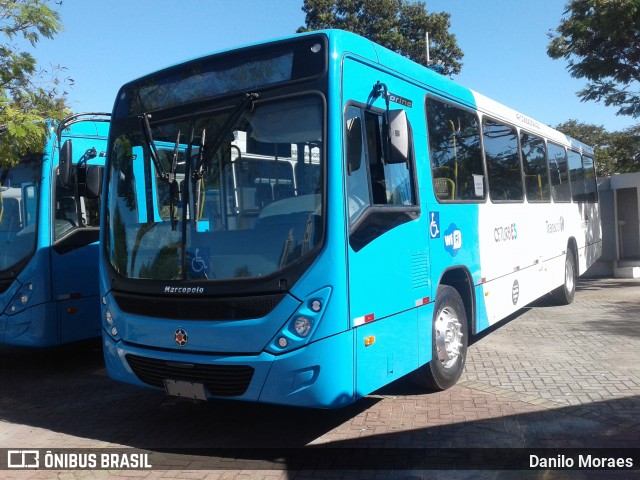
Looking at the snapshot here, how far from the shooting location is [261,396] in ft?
14.3

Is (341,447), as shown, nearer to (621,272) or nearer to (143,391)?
(143,391)

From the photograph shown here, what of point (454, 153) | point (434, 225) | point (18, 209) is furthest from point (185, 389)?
point (18, 209)

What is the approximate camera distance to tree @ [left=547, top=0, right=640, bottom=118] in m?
13.1

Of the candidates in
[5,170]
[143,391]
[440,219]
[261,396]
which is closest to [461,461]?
[261,396]

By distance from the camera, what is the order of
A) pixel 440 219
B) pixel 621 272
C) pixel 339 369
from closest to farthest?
pixel 339 369
pixel 440 219
pixel 621 272

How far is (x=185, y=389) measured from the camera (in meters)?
4.66

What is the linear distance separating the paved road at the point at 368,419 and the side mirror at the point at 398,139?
2.25 m

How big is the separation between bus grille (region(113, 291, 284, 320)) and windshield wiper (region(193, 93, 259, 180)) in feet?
3.24

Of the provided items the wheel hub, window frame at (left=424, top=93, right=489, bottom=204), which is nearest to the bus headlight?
the wheel hub

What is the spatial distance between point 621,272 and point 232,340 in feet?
46.1

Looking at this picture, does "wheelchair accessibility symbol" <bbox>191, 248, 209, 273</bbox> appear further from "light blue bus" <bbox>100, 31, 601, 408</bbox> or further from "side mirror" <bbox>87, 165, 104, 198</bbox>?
"side mirror" <bbox>87, 165, 104, 198</bbox>

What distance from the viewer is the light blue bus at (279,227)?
14.0 feet

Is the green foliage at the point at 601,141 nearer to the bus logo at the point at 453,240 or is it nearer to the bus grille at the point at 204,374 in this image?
the bus logo at the point at 453,240

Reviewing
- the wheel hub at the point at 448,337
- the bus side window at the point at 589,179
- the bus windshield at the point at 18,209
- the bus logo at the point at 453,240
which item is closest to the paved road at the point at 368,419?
the wheel hub at the point at 448,337
